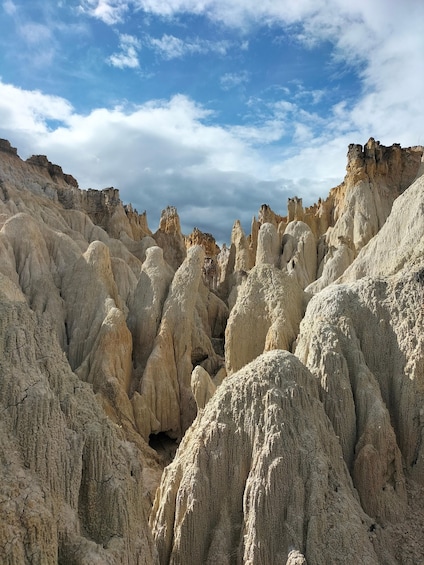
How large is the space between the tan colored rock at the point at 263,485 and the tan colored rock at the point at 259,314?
199 inches

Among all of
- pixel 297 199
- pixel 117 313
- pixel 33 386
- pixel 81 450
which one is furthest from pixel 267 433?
pixel 297 199

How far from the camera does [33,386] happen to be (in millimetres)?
8688

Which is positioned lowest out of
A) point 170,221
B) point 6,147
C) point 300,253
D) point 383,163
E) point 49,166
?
point 300,253

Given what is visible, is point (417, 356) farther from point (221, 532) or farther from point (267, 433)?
point (221, 532)

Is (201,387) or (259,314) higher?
(259,314)

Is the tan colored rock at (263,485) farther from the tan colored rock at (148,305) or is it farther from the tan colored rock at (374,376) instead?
the tan colored rock at (148,305)

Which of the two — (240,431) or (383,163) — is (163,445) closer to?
(240,431)

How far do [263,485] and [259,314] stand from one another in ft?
24.3

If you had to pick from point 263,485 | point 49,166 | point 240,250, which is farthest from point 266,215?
point 263,485

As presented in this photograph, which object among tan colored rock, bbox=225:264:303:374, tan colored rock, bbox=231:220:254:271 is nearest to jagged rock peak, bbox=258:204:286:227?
tan colored rock, bbox=231:220:254:271

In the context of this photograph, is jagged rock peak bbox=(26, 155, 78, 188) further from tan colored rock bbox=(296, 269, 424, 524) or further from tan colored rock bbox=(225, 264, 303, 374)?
tan colored rock bbox=(296, 269, 424, 524)

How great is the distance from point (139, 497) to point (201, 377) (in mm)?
6034

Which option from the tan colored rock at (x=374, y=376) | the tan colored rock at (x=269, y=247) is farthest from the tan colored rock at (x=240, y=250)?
the tan colored rock at (x=374, y=376)

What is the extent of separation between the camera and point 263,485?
10.6 meters
